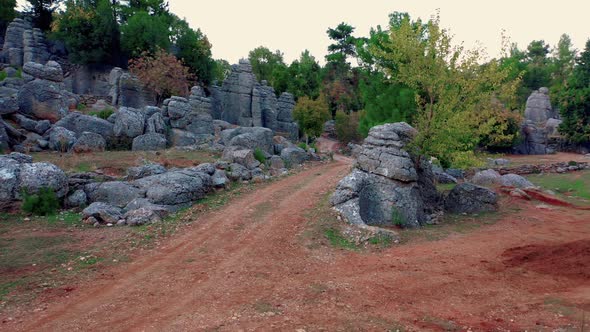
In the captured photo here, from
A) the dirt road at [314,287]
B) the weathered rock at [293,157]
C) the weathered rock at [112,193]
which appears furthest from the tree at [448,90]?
the weathered rock at [293,157]

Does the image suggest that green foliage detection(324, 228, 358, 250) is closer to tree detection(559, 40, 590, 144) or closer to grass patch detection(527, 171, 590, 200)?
grass patch detection(527, 171, 590, 200)

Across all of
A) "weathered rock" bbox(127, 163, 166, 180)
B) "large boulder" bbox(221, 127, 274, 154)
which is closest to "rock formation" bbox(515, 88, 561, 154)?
"large boulder" bbox(221, 127, 274, 154)

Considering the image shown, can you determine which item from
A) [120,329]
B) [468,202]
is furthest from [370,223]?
[120,329]

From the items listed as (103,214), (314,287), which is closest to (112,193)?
(103,214)

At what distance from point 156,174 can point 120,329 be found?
11732 millimetres

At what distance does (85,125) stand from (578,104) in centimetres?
4275

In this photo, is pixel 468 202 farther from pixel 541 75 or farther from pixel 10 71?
pixel 541 75

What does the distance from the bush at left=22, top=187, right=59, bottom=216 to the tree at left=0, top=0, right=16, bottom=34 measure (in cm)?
4238

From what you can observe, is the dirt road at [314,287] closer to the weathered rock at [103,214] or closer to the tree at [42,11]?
the weathered rock at [103,214]

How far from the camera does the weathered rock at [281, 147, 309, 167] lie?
27734 millimetres

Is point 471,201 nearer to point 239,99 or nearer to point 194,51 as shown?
point 239,99

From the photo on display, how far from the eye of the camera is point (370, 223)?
46.9ft

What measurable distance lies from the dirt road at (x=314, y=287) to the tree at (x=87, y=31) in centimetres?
3687

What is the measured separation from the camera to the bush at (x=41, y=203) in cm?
1390
